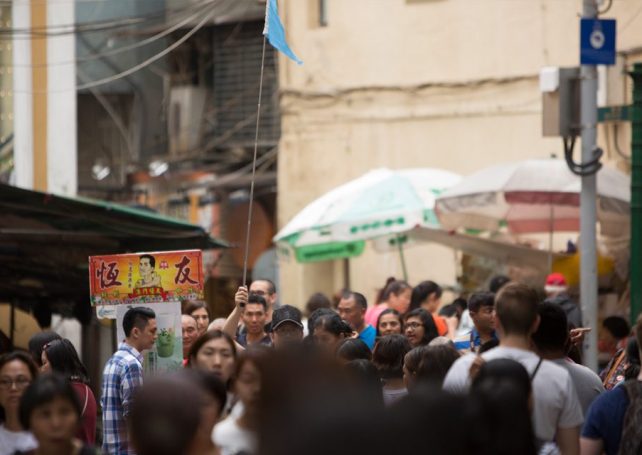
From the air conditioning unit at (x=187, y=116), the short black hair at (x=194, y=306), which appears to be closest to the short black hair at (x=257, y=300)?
the short black hair at (x=194, y=306)

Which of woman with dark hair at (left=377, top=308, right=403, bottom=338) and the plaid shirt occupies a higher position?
woman with dark hair at (left=377, top=308, right=403, bottom=338)

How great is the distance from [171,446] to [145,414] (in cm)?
14

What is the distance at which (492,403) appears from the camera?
5.43 metres

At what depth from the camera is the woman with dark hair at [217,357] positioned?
7469 millimetres

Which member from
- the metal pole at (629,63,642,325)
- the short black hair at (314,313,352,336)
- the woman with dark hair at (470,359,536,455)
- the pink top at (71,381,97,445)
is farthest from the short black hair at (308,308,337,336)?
the metal pole at (629,63,642,325)

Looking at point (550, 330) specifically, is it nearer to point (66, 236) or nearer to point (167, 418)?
point (167, 418)

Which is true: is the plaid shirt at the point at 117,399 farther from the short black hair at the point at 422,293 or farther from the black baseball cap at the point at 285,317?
the short black hair at the point at 422,293

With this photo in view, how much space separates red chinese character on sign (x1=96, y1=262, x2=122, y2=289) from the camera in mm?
10492

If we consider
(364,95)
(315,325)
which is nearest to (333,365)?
(315,325)

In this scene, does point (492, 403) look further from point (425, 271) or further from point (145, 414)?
point (425, 271)

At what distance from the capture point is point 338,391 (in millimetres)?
4242

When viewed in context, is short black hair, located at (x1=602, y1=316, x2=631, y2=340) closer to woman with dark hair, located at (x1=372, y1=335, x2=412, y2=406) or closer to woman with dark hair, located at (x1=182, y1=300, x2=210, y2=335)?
woman with dark hair, located at (x1=182, y1=300, x2=210, y2=335)

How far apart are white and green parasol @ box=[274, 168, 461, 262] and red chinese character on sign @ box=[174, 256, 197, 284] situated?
20.4 ft

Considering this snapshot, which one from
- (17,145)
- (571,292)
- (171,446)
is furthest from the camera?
(17,145)
